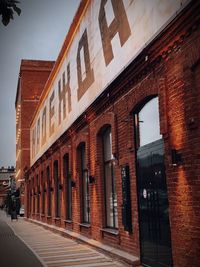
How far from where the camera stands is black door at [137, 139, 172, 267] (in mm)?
8188

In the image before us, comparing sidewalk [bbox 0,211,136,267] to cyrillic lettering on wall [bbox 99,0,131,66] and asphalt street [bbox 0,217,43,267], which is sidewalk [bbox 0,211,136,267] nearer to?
asphalt street [bbox 0,217,43,267]

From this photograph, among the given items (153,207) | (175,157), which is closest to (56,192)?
(153,207)

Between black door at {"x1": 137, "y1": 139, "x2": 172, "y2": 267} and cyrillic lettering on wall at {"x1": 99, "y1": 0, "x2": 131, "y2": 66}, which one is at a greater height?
cyrillic lettering on wall at {"x1": 99, "y1": 0, "x2": 131, "y2": 66}

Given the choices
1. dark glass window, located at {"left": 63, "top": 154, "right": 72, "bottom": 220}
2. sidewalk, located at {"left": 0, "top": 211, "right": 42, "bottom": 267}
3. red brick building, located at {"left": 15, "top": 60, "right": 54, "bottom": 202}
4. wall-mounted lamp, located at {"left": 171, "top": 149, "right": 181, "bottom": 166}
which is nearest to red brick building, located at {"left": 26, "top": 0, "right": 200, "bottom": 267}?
wall-mounted lamp, located at {"left": 171, "top": 149, "right": 181, "bottom": 166}

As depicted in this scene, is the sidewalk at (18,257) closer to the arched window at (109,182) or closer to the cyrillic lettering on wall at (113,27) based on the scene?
the arched window at (109,182)

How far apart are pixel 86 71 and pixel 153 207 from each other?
6.99 m

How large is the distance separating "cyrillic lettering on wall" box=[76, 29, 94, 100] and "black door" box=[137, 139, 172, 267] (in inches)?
201

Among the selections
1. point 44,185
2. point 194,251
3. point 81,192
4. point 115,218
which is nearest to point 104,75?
point 115,218

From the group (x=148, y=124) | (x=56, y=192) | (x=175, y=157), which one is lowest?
(x=56, y=192)

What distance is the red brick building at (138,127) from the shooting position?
711cm

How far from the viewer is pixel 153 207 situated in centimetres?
870

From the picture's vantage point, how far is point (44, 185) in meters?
26.2

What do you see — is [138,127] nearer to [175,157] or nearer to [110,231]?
[175,157]

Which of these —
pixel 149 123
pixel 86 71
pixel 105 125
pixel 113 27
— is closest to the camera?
pixel 149 123
